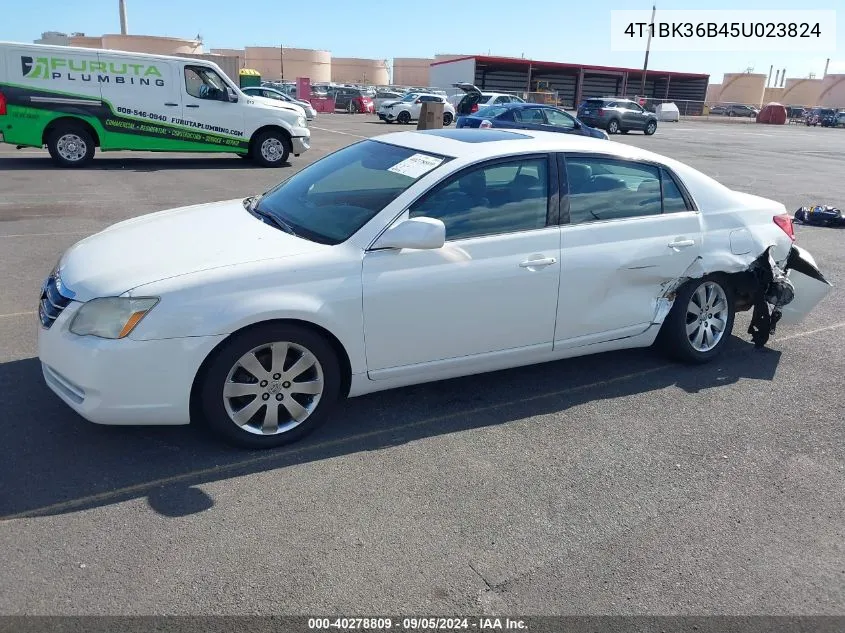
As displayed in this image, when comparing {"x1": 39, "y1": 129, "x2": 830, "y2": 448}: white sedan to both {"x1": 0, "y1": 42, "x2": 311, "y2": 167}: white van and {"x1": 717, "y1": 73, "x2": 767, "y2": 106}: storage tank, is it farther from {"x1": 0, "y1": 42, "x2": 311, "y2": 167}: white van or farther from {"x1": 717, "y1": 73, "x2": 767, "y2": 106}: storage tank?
{"x1": 717, "y1": 73, "x2": 767, "y2": 106}: storage tank

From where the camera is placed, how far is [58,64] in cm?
1304

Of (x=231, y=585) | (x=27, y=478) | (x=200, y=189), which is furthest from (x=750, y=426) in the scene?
(x=200, y=189)

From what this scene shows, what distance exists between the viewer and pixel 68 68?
1313 centimetres

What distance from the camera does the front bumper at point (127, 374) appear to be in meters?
3.32

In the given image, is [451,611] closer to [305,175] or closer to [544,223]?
[544,223]

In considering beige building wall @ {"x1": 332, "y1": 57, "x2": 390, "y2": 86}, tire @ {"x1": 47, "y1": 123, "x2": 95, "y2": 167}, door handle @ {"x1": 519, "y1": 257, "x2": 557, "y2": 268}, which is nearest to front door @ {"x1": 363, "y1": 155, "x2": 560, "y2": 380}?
A: door handle @ {"x1": 519, "y1": 257, "x2": 557, "y2": 268}

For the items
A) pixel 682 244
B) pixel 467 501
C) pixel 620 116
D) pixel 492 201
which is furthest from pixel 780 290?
pixel 620 116

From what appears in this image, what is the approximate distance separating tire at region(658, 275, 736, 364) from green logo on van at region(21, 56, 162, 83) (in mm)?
12202

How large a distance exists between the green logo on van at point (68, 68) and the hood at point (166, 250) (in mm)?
10603

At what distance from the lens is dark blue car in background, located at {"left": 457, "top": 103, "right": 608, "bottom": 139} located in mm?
19359

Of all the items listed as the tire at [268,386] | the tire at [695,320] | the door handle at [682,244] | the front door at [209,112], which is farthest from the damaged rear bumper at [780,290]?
the front door at [209,112]

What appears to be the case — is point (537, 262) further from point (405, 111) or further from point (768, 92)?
point (768, 92)

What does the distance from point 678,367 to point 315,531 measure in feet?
10.1

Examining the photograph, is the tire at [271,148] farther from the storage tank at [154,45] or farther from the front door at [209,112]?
the storage tank at [154,45]
